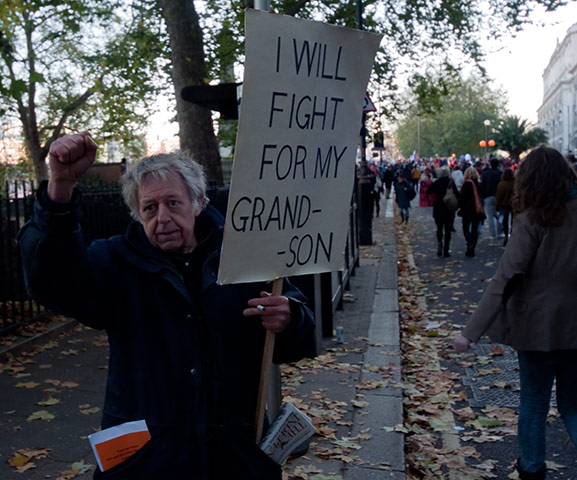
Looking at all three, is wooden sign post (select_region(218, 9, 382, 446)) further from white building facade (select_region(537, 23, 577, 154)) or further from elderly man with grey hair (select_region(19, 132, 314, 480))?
white building facade (select_region(537, 23, 577, 154))

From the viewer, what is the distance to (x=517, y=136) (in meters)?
72.9

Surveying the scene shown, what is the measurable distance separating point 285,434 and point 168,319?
26.7 inches

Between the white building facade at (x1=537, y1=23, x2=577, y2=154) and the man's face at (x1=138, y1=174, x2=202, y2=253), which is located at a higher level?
the white building facade at (x1=537, y1=23, x2=577, y2=154)

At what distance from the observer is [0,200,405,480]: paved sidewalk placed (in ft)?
14.8

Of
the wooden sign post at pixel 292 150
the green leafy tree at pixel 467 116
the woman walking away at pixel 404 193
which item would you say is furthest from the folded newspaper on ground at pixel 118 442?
the green leafy tree at pixel 467 116

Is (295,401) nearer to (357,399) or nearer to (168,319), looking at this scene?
(357,399)

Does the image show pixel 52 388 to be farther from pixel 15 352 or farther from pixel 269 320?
pixel 269 320

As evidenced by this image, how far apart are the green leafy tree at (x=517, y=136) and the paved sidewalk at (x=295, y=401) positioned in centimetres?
6839

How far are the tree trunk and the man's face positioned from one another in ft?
35.2

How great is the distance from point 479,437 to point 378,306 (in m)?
4.83

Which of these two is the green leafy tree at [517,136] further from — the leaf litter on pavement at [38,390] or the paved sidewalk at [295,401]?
the leaf litter on pavement at [38,390]

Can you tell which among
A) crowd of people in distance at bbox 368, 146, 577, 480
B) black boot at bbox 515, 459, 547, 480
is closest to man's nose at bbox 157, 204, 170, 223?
crowd of people in distance at bbox 368, 146, 577, 480

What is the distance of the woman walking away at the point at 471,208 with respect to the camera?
14.9m

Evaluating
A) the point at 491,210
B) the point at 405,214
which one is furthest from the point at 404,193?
the point at 491,210
